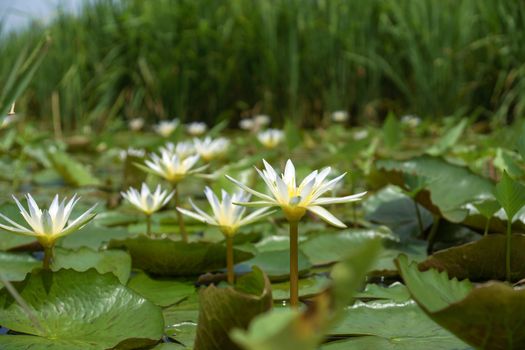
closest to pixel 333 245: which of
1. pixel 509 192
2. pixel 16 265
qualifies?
pixel 509 192

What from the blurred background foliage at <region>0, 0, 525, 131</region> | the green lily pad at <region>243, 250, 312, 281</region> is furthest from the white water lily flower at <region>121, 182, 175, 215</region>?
the blurred background foliage at <region>0, 0, 525, 131</region>

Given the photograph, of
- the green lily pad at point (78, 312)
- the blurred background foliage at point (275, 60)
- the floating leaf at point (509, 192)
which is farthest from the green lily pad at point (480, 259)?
the blurred background foliage at point (275, 60)

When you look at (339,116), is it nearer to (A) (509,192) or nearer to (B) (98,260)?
(B) (98,260)

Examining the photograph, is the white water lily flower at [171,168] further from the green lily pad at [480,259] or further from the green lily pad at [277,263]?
the green lily pad at [480,259]

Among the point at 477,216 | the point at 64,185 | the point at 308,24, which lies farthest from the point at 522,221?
the point at 308,24

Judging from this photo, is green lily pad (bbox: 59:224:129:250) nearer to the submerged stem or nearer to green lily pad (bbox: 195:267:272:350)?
the submerged stem

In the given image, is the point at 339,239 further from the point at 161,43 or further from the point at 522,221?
the point at 161,43
